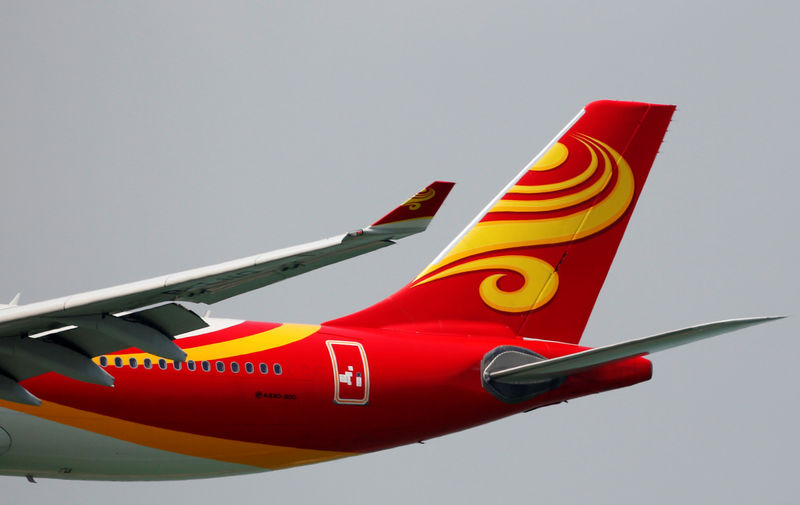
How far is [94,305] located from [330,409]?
254 inches

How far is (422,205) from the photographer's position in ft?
43.5

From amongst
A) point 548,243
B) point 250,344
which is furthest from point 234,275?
point 548,243

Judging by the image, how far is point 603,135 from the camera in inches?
929

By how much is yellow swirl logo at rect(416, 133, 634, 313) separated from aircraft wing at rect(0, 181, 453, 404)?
723 cm

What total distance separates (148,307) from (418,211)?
3.89 meters

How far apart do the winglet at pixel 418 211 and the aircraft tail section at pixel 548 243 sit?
8.23 meters

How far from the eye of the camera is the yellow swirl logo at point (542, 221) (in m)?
22.5

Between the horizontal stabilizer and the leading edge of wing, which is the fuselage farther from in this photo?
the leading edge of wing

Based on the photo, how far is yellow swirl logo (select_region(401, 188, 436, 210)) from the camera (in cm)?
1317

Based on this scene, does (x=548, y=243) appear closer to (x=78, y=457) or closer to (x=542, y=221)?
(x=542, y=221)

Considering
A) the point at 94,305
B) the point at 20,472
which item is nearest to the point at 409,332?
the point at 20,472

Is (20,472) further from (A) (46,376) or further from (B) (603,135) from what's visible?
(B) (603,135)

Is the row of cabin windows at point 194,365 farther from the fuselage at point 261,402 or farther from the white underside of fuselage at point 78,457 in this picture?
the white underside of fuselage at point 78,457

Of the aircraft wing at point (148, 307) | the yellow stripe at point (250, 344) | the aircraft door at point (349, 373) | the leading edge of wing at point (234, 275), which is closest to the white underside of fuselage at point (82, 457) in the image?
the yellow stripe at point (250, 344)
